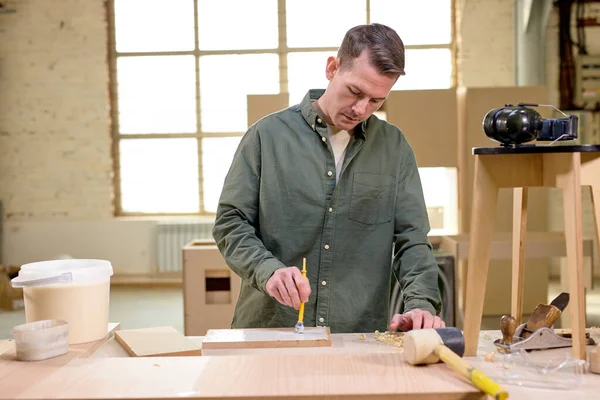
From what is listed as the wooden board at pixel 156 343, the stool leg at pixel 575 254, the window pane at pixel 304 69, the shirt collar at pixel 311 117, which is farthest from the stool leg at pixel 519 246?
the window pane at pixel 304 69

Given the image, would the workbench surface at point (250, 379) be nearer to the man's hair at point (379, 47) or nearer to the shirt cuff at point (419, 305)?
the shirt cuff at point (419, 305)

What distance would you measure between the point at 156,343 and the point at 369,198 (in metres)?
0.84

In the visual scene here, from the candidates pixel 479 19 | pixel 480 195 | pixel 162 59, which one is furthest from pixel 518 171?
pixel 162 59

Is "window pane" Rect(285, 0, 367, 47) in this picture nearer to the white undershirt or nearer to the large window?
the large window

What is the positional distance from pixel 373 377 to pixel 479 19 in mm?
7042

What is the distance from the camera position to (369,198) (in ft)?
6.93

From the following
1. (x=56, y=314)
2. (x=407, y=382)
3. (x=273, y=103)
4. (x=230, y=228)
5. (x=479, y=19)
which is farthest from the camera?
(x=479, y=19)

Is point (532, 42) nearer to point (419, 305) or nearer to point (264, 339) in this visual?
point (419, 305)

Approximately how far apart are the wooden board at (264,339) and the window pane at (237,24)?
6584 mm

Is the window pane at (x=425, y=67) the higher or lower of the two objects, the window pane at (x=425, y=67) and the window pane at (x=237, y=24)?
the lower

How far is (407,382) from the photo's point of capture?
Result: 4.25ft

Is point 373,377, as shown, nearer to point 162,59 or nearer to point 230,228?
point 230,228

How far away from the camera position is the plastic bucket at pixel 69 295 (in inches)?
65.4

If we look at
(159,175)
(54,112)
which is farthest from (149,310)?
(54,112)
